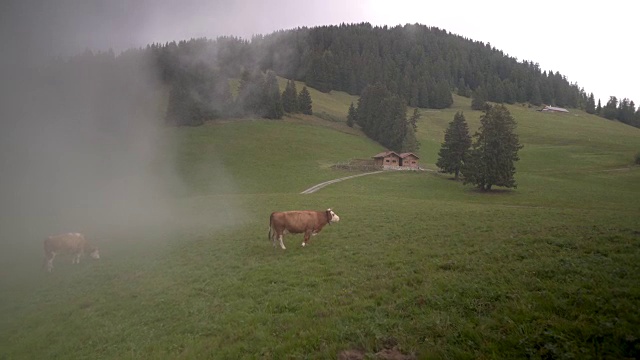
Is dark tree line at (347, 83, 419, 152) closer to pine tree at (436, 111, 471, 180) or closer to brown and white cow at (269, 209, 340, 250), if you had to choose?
pine tree at (436, 111, 471, 180)

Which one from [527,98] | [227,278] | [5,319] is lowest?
[5,319]

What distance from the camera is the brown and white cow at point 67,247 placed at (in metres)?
21.1

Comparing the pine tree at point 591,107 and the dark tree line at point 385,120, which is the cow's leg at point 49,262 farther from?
the pine tree at point 591,107

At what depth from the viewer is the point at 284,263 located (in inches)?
617

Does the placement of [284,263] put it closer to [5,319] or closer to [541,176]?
[5,319]

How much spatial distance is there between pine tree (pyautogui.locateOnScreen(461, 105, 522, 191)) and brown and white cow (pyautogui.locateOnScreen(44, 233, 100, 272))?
51139 mm

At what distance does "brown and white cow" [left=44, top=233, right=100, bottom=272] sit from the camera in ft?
69.1

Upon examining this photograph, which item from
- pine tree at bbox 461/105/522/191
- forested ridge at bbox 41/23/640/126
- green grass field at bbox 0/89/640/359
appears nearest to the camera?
green grass field at bbox 0/89/640/359

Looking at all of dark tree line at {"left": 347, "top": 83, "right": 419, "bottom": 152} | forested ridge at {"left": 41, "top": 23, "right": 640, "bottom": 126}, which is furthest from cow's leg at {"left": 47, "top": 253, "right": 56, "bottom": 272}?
dark tree line at {"left": 347, "top": 83, "right": 419, "bottom": 152}

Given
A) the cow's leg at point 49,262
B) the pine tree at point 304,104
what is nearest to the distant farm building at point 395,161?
the pine tree at point 304,104

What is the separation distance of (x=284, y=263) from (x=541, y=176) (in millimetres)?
64767

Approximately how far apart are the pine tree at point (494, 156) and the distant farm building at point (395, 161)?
64.6 feet

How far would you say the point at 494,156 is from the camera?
5356 cm

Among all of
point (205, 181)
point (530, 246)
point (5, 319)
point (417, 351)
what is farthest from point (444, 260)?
point (205, 181)
